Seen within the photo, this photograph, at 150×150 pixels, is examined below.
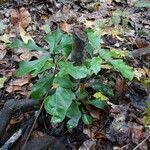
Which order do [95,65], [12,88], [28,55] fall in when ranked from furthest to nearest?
[28,55], [12,88], [95,65]

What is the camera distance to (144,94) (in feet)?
10.0

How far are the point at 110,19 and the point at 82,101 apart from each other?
193 cm

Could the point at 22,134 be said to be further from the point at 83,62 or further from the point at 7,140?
the point at 83,62

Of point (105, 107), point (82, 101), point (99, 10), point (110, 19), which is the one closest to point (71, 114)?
point (82, 101)

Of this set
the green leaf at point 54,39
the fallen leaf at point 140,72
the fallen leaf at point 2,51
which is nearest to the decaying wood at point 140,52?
the fallen leaf at point 140,72

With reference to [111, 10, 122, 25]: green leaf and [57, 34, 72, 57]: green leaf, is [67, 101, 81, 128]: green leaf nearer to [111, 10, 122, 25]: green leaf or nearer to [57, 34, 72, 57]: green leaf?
[57, 34, 72, 57]: green leaf

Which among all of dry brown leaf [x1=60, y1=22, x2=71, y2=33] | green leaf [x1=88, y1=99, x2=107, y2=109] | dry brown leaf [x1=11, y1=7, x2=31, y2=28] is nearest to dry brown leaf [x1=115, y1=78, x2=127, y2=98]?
green leaf [x1=88, y1=99, x2=107, y2=109]

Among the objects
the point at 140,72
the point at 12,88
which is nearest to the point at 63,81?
the point at 12,88

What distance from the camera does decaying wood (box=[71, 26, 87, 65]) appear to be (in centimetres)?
243

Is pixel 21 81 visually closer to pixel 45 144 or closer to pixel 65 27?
pixel 45 144

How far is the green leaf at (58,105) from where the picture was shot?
90.5 inches

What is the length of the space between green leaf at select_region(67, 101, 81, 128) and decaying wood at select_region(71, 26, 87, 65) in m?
0.33

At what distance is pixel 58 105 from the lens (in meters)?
2.31

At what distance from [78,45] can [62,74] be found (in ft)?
→ 1.00
